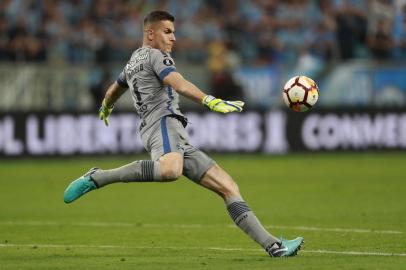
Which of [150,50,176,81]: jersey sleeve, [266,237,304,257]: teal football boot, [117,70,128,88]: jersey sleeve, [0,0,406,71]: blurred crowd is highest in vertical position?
[0,0,406,71]: blurred crowd

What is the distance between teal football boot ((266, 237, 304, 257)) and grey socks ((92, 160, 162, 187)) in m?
1.23

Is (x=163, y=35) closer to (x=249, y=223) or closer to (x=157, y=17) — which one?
(x=157, y=17)

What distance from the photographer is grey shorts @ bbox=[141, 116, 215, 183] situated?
9.29 meters

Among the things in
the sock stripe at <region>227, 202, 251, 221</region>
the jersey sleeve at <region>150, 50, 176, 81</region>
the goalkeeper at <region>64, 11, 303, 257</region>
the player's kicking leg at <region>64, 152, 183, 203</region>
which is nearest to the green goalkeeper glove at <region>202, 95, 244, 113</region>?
the goalkeeper at <region>64, 11, 303, 257</region>

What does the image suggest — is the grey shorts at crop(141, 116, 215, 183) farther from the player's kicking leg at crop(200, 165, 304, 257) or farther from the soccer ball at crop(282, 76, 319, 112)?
the soccer ball at crop(282, 76, 319, 112)

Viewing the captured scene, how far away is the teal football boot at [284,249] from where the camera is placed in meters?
9.16

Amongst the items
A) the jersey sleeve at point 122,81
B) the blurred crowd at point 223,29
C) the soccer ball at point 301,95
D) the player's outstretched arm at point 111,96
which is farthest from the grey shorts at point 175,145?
the blurred crowd at point 223,29

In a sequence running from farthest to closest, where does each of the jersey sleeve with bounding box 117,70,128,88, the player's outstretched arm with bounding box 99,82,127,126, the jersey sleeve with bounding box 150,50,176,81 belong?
the player's outstretched arm with bounding box 99,82,127,126 < the jersey sleeve with bounding box 117,70,128,88 < the jersey sleeve with bounding box 150,50,176,81

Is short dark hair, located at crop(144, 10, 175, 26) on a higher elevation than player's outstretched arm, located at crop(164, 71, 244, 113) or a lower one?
higher

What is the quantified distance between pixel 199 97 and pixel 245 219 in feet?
4.15

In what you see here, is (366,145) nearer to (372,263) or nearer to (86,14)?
(86,14)

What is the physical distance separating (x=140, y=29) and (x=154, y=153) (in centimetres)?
1612

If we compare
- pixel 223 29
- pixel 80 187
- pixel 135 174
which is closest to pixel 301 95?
pixel 135 174

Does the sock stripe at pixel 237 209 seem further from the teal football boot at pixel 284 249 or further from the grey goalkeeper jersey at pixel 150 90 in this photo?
the grey goalkeeper jersey at pixel 150 90
